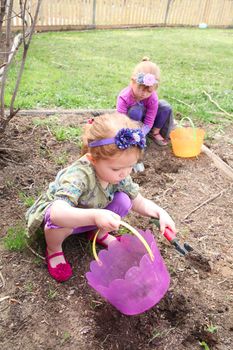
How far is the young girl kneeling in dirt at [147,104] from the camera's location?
320cm

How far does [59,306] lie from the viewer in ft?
6.08

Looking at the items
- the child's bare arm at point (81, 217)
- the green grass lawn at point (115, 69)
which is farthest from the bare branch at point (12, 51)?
the green grass lawn at point (115, 69)

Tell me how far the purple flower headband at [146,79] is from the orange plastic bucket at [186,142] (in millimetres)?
500

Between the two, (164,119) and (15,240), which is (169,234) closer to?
(15,240)

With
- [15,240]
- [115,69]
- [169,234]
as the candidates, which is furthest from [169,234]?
[115,69]

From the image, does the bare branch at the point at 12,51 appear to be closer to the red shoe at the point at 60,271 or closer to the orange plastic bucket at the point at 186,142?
the red shoe at the point at 60,271

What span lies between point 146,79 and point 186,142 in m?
0.64

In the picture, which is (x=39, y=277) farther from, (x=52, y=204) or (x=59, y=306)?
(x=52, y=204)

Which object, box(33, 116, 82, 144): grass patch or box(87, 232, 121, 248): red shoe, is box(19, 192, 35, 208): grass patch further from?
box(33, 116, 82, 144): grass patch

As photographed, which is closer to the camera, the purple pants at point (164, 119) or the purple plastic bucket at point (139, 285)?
the purple plastic bucket at point (139, 285)

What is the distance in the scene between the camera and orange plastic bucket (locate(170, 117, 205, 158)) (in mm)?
3344

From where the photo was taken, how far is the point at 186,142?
11.0 feet

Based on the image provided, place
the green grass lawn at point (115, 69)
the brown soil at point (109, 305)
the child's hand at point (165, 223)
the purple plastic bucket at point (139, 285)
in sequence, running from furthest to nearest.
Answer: the green grass lawn at point (115, 69)
the child's hand at point (165, 223)
the brown soil at point (109, 305)
the purple plastic bucket at point (139, 285)

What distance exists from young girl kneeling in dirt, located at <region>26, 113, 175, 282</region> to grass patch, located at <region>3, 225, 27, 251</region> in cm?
14
